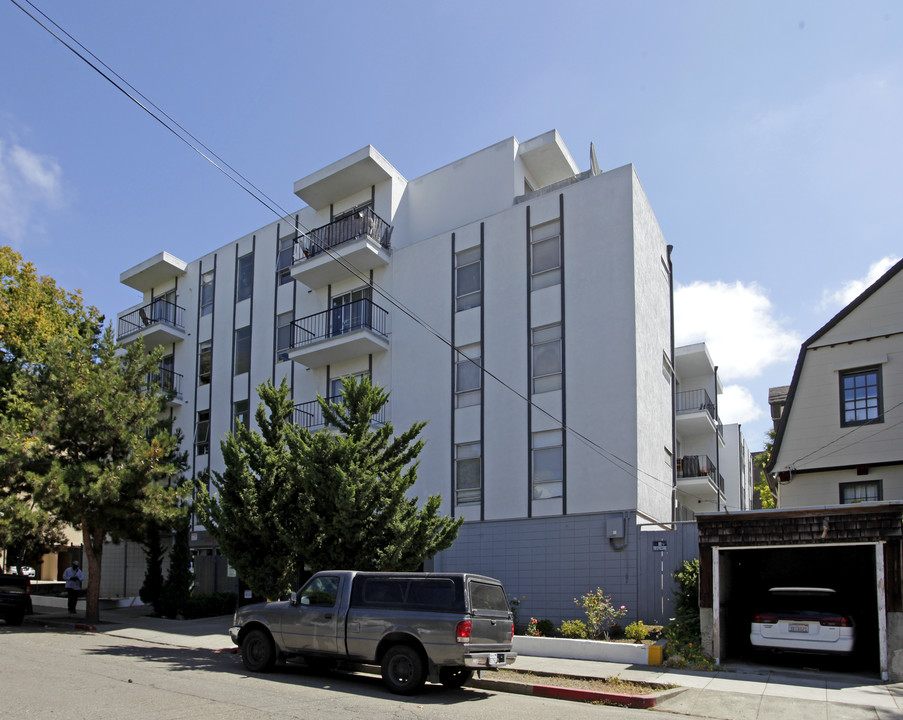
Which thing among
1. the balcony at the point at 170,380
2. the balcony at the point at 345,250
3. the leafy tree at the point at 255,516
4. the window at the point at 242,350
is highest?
the balcony at the point at 345,250

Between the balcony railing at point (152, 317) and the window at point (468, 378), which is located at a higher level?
the balcony railing at point (152, 317)

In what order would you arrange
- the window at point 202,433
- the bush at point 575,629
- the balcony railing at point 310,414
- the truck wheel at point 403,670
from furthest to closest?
the window at point 202,433, the balcony railing at point 310,414, the bush at point 575,629, the truck wheel at point 403,670

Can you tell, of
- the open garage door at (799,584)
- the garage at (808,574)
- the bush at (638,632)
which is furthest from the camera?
the bush at (638,632)

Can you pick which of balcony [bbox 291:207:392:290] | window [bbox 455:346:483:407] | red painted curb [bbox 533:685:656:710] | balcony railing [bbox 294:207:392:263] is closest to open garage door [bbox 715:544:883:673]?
red painted curb [bbox 533:685:656:710]

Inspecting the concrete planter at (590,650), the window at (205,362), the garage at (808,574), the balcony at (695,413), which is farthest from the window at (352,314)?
the garage at (808,574)

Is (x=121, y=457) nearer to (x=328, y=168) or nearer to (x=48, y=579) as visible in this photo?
(x=328, y=168)

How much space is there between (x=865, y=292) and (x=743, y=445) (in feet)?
74.5

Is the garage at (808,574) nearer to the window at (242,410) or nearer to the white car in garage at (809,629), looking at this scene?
the white car in garage at (809,629)

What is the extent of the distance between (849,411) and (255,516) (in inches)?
576

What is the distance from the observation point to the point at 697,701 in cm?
1154

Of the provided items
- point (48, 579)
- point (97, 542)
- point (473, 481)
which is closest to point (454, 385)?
point (473, 481)

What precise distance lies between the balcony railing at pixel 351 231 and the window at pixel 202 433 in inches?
313

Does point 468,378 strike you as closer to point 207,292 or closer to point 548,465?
point 548,465

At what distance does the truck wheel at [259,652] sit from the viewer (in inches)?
519
